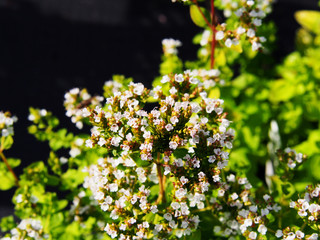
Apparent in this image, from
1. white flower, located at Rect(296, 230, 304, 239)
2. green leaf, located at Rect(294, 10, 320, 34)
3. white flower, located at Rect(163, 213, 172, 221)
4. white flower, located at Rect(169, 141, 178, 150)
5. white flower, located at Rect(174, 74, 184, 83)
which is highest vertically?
green leaf, located at Rect(294, 10, 320, 34)

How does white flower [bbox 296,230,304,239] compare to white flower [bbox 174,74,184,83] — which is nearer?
white flower [bbox 296,230,304,239]

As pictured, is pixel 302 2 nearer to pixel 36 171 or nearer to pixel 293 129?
pixel 293 129

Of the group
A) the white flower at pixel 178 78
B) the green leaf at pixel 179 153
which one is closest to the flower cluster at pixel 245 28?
the white flower at pixel 178 78

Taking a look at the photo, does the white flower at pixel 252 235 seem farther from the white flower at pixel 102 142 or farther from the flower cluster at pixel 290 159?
the white flower at pixel 102 142

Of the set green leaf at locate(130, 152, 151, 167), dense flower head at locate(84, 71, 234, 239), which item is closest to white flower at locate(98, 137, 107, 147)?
dense flower head at locate(84, 71, 234, 239)

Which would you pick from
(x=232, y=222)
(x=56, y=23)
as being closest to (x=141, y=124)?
(x=232, y=222)

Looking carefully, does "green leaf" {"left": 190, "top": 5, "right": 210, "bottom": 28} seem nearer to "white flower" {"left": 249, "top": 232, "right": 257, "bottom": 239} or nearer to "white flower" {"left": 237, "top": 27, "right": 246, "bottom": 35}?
"white flower" {"left": 237, "top": 27, "right": 246, "bottom": 35}
